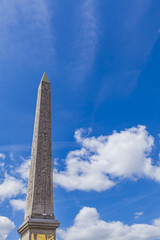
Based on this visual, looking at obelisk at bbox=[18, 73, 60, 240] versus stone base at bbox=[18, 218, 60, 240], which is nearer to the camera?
stone base at bbox=[18, 218, 60, 240]

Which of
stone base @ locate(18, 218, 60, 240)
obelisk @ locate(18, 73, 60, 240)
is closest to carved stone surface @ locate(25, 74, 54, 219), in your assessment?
obelisk @ locate(18, 73, 60, 240)

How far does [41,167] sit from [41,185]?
871 millimetres

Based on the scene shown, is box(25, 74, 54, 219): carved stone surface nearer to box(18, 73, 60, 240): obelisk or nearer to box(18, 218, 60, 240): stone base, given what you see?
box(18, 73, 60, 240): obelisk

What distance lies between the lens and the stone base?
10.8m

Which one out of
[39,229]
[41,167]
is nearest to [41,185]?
[41,167]

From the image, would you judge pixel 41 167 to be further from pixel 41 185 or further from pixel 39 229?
pixel 39 229

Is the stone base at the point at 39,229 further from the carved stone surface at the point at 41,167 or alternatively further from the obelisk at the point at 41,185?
the carved stone surface at the point at 41,167

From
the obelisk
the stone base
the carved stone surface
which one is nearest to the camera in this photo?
the stone base

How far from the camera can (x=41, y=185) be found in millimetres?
12250

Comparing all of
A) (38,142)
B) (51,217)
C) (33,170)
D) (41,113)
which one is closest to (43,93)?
(41,113)

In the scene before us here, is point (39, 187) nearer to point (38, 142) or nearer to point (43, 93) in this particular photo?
point (38, 142)

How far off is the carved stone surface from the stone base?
311mm

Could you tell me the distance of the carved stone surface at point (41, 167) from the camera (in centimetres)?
1168

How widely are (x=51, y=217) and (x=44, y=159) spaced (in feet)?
8.92
